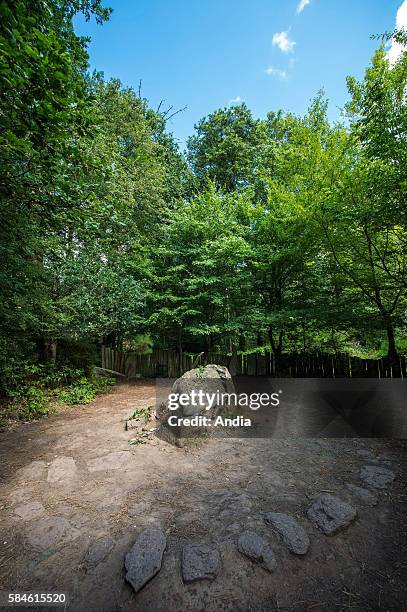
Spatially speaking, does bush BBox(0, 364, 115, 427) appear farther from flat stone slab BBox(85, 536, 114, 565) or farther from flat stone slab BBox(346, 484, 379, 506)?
flat stone slab BBox(346, 484, 379, 506)

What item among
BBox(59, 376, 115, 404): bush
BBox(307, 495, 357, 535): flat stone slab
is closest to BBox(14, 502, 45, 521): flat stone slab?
BBox(307, 495, 357, 535): flat stone slab

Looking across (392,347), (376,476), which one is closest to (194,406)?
(376,476)

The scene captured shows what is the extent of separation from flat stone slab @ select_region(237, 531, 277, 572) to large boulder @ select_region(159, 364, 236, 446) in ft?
5.46

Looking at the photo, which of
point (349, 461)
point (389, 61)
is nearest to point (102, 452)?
point (349, 461)

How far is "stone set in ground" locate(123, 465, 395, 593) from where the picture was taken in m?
1.64

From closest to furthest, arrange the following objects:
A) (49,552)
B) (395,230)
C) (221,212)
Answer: (49,552) < (395,230) < (221,212)

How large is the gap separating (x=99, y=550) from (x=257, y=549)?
109 cm

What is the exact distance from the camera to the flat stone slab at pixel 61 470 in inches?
105

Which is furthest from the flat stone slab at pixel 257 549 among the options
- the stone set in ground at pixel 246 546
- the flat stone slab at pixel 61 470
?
the flat stone slab at pixel 61 470

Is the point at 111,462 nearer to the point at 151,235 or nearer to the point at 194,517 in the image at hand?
the point at 194,517

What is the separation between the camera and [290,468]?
9.57ft

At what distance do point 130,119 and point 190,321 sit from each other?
28.8ft

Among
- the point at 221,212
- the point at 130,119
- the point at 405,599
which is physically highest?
the point at 130,119

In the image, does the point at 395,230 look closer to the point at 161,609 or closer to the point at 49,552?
the point at 161,609
